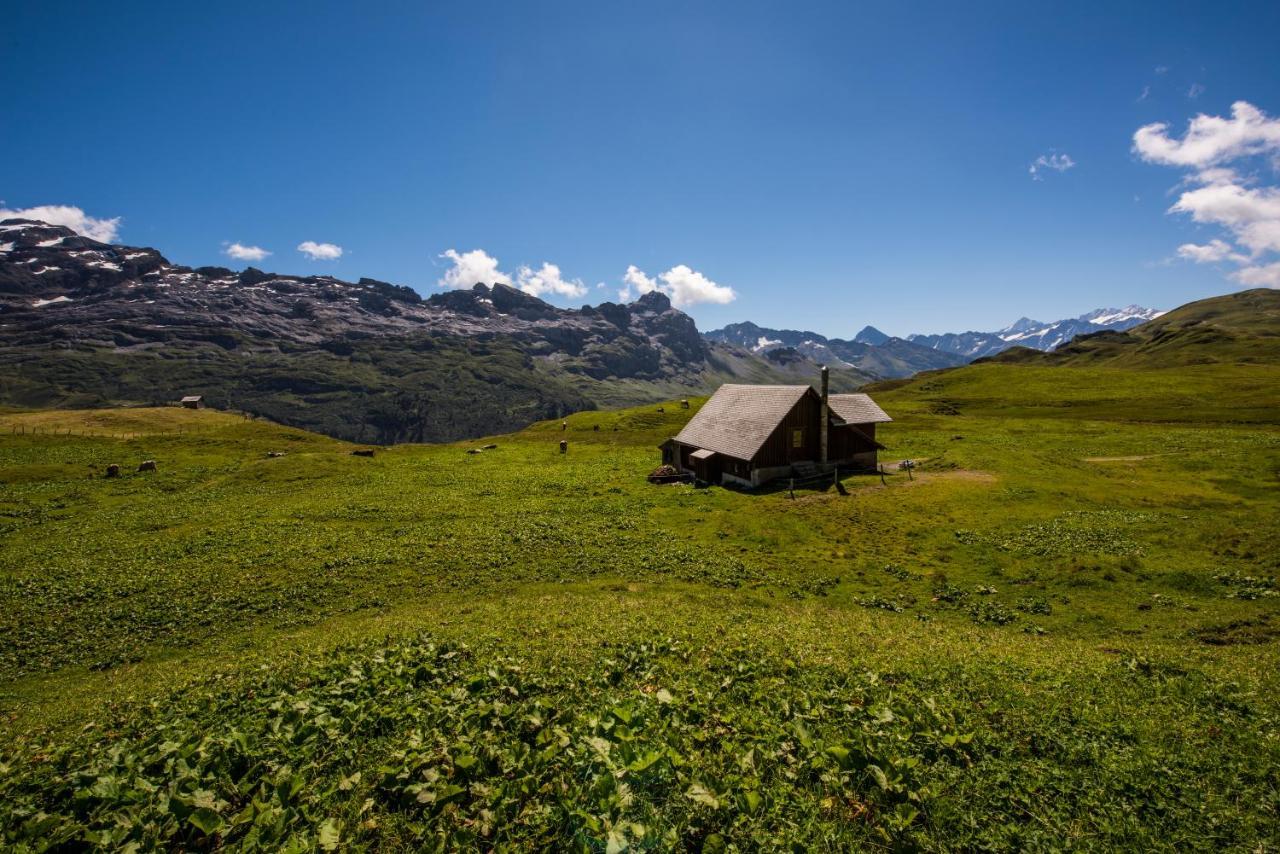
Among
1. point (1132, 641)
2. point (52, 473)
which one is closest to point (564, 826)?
point (1132, 641)

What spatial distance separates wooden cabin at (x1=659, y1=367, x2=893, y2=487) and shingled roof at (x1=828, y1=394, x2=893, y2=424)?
0.12 metres

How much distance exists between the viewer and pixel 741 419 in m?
55.9

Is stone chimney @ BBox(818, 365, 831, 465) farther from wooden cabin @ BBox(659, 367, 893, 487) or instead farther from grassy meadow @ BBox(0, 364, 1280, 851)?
grassy meadow @ BBox(0, 364, 1280, 851)

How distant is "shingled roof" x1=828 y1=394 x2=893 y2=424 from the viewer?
191ft

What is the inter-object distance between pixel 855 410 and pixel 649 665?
173 feet

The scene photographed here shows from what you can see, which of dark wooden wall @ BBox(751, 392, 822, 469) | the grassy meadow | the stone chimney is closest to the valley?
the grassy meadow

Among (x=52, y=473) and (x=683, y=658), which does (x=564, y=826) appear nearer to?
(x=683, y=658)

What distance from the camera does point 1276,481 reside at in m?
41.7

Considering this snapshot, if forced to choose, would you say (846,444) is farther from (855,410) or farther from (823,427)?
(855,410)

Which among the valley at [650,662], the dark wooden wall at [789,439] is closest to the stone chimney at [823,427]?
the dark wooden wall at [789,439]

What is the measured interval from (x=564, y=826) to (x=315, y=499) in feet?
151

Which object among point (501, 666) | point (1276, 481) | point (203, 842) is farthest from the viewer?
point (1276, 481)

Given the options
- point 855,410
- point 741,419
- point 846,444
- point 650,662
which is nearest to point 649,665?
point 650,662

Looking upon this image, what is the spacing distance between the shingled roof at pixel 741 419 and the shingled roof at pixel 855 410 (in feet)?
20.1
